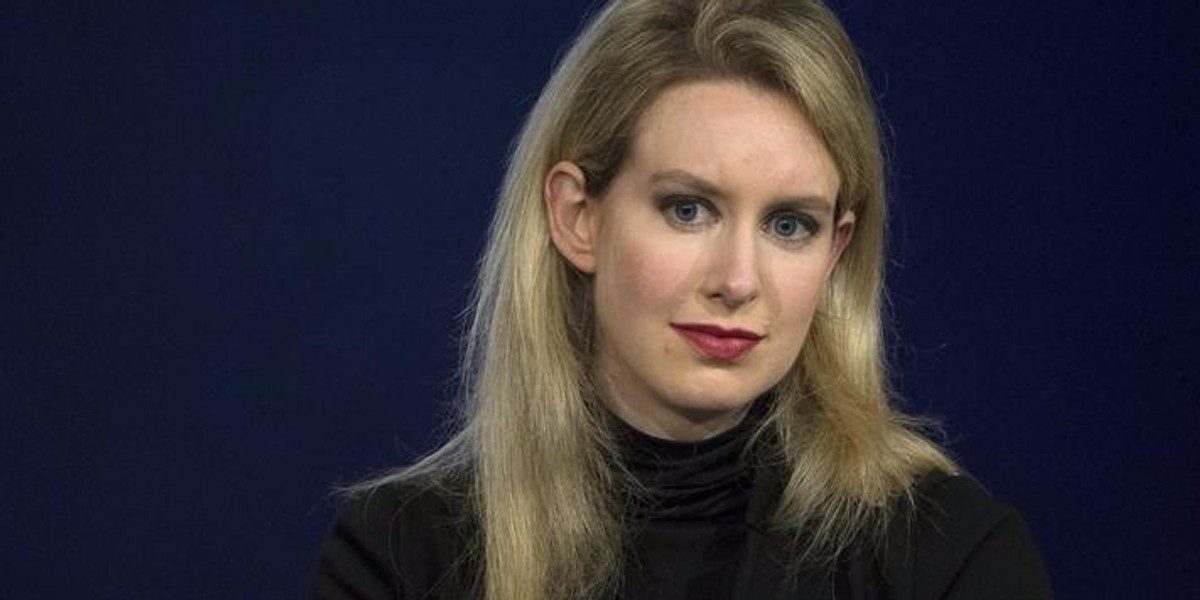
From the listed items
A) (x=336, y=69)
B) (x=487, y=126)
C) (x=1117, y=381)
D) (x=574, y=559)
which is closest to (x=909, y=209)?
(x=1117, y=381)

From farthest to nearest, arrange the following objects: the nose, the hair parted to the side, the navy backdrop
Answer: the navy backdrop
the hair parted to the side
the nose

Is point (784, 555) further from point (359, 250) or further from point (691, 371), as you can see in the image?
point (359, 250)

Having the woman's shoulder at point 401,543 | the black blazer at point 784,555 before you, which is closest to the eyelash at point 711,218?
the black blazer at point 784,555

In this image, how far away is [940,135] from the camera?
2918 mm

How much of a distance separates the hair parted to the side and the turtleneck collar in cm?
3

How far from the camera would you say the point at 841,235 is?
7.09 feet

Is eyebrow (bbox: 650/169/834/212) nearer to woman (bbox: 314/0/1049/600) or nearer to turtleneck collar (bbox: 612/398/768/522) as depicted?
woman (bbox: 314/0/1049/600)

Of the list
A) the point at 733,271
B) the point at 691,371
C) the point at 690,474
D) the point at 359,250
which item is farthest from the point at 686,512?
the point at 359,250

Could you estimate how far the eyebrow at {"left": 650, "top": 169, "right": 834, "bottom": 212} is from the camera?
2.02m

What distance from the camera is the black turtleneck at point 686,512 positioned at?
A: 212 centimetres

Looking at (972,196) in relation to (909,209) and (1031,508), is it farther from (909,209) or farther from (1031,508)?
Answer: (1031,508)

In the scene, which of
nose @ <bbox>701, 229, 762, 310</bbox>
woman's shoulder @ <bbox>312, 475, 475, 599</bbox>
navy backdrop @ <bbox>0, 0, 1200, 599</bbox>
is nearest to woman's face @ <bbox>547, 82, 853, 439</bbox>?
nose @ <bbox>701, 229, 762, 310</bbox>

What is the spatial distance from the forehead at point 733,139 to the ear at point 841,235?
0.06 metres

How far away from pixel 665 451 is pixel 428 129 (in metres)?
0.88
